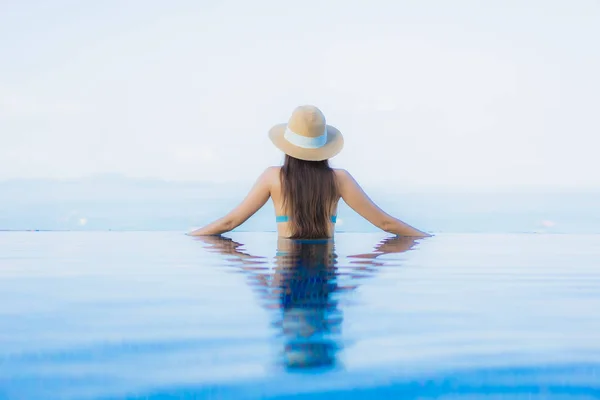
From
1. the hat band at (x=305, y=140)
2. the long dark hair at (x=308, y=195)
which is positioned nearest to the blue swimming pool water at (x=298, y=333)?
the long dark hair at (x=308, y=195)

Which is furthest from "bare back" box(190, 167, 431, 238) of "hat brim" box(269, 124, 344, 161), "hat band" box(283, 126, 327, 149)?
"hat band" box(283, 126, 327, 149)

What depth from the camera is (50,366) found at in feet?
4.10

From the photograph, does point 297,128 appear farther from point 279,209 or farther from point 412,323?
point 412,323

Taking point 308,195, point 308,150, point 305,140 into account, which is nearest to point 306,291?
point 308,195

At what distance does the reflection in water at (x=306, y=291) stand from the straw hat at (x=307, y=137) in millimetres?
988

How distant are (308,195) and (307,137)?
0.57m

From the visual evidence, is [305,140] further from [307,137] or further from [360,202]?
[360,202]

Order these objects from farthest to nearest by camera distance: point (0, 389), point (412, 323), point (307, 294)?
point (307, 294)
point (412, 323)
point (0, 389)

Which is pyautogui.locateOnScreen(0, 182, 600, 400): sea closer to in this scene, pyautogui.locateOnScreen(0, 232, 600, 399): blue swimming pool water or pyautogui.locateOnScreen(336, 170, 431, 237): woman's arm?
pyautogui.locateOnScreen(0, 232, 600, 399): blue swimming pool water

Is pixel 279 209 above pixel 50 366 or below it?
above

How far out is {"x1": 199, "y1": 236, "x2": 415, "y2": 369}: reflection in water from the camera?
1.34 meters

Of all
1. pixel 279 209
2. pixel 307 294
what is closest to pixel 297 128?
pixel 279 209

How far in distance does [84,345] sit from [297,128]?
3870 millimetres

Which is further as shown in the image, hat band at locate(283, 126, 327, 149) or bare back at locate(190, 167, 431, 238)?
hat band at locate(283, 126, 327, 149)
